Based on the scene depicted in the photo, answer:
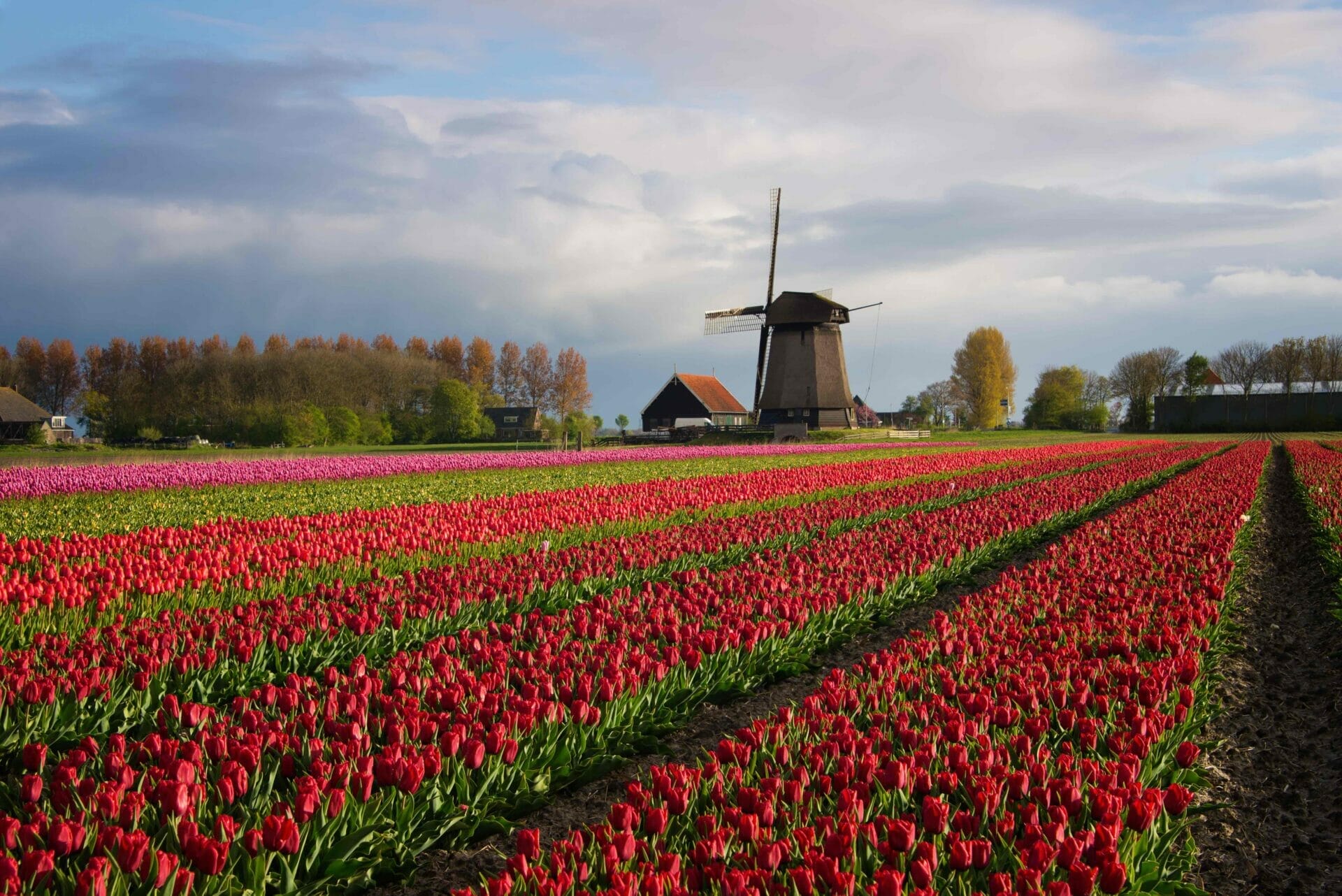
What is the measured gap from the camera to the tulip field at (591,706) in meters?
3.06

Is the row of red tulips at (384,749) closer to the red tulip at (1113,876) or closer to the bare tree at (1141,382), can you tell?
the red tulip at (1113,876)

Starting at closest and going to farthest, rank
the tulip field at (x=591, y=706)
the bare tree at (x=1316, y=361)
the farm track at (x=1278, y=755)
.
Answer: the tulip field at (x=591, y=706) < the farm track at (x=1278, y=755) < the bare tree at (x=1316, y=361)

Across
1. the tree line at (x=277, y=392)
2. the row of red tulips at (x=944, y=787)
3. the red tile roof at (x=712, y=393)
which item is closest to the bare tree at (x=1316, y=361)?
the red tile roof at (x=712, y=393)

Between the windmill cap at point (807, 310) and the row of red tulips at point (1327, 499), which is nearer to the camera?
the row of red tulips at point (1327, 499)

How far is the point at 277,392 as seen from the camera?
68.1 m

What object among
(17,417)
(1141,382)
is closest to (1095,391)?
(1141,382)

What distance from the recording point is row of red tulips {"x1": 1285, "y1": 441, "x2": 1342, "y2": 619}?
1003cm

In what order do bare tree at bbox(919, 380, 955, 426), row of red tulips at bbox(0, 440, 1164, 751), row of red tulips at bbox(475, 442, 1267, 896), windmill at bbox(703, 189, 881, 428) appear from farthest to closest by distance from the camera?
1. bare tree at bbox(919, 380, 955, 426)
2. windmill at bbox(703, 189, 881, 428)
3. row of red tulips at bbox(0, 440, 1164, 751)
4. row of red tulips at bbox(475, 442, 1267, 896)

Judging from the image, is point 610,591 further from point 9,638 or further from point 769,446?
point 769,446

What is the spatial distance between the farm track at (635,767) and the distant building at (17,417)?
7556 centimetres

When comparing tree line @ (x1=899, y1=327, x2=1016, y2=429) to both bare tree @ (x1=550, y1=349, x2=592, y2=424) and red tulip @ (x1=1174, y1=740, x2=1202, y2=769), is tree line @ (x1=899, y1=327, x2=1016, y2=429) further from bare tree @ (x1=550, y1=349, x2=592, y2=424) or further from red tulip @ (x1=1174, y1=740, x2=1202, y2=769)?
red tulip @ (x1=1174, y1=740, x2=1202, y2=769)

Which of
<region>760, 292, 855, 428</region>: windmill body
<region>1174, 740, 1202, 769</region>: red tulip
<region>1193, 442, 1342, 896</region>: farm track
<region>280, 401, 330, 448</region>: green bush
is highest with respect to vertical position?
<region>760, 292, 855, 428</region>: windmill body

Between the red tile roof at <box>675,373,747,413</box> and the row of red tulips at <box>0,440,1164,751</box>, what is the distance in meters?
64.3

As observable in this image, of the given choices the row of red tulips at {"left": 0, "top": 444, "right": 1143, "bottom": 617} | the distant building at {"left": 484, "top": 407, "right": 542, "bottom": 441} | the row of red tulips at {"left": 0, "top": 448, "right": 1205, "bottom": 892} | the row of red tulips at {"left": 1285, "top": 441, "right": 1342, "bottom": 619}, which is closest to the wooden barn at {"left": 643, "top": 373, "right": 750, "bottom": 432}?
the distant building at {"left": 484, "top": 407, "right": 542, "bottom": 441}
